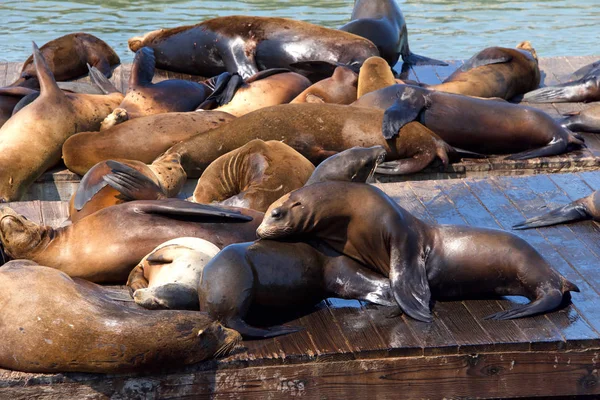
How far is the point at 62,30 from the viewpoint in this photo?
14055mm

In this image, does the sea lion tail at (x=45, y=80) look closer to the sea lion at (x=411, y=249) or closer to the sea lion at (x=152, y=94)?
the sea lion at (x=152, y=94)

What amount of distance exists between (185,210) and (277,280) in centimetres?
74

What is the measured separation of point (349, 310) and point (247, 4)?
12.0m

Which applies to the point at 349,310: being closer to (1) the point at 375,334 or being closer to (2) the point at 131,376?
(1) the point at 375,334

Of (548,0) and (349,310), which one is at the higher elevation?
(349,310)

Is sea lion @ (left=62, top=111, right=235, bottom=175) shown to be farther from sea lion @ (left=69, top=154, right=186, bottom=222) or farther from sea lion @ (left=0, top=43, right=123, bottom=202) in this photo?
sea lion @ (left=69, top=154, right=186, bottom=222)

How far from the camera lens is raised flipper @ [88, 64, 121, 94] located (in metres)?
7.80

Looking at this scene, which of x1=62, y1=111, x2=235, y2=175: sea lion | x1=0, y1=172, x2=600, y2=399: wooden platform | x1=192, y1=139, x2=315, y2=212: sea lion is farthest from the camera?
x1=62, y1=111, x2=235, y2=175: sea lion

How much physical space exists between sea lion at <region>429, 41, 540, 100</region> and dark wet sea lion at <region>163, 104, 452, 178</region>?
1277 millimetres

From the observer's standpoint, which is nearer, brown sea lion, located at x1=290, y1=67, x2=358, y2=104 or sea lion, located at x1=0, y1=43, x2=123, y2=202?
sea lion, located at x1=0, y1=43, x2=123, y2=202

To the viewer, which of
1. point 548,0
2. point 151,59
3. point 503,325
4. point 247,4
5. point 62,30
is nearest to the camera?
point 503,325

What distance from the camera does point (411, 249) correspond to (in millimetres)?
4195

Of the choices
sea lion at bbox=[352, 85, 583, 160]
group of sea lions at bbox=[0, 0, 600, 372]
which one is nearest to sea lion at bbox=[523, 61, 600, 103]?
group of sea lions at bbox=[0, 0, 600, 372]

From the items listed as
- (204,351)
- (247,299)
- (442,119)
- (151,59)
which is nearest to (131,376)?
(204,351)
